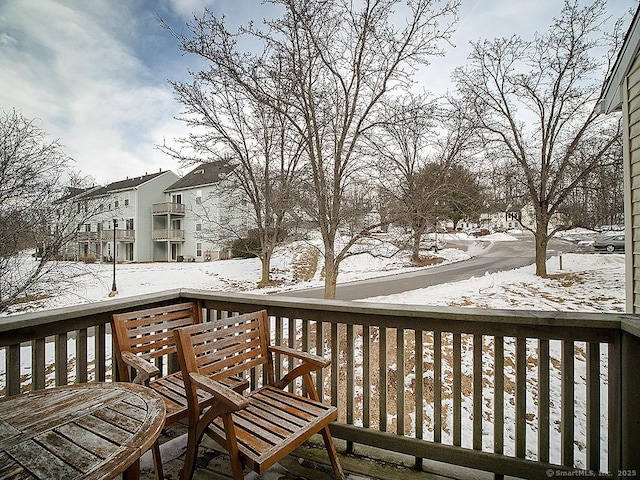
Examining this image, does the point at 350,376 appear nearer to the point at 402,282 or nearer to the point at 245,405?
the point at 245,405

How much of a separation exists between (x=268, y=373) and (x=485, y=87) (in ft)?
41.3

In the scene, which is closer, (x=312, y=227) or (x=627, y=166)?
(x=627, y=166)

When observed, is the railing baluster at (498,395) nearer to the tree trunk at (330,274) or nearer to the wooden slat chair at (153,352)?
the wooden slat chair at (153,352)

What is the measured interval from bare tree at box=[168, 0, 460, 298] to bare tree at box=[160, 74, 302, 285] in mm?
1314

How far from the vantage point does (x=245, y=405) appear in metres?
1.33

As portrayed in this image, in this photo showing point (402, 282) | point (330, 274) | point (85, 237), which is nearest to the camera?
point (330, 274)

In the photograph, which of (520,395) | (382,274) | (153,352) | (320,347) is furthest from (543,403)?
(382,274)

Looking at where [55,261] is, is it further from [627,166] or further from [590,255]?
[590,255]

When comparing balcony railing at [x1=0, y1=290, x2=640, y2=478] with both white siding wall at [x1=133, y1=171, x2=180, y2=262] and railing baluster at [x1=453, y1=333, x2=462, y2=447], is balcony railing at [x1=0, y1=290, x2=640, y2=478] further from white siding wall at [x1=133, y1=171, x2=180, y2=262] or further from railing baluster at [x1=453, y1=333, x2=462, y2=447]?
white siding wall at [x1=133, y1=171, x2=180, y2=262]

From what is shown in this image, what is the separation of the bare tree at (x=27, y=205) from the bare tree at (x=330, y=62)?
3.92 m

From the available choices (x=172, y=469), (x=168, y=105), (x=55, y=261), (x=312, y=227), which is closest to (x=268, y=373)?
(x=172, y=469)

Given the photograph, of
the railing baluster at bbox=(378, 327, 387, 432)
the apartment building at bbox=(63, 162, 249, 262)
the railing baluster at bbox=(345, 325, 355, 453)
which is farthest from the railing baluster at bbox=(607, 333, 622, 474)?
the apartment building at bbox=(63, 162, 249, 262)

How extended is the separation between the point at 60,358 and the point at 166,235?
22012 mm

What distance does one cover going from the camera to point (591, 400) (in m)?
1.59
